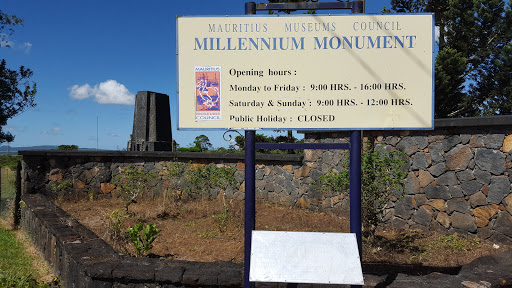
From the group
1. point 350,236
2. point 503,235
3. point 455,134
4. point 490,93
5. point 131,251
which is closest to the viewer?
point 350,236

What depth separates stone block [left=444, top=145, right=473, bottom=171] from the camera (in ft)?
19.1

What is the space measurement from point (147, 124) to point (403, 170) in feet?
24.7

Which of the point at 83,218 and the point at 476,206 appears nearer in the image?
the point at 476,206

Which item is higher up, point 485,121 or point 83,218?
point 485,121

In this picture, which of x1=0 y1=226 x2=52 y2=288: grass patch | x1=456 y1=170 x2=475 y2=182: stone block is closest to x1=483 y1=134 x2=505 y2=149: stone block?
x1=456 y1=170 x2=475 y2=182: stone block

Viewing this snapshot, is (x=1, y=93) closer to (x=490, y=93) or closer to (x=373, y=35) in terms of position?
(x=373, y=35)

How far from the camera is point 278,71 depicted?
3.01 metres

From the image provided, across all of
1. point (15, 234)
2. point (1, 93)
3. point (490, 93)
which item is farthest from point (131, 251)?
Result: point (490, 93)

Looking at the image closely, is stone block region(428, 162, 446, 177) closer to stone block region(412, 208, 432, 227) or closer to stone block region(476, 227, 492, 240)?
stone block region(412, 208, 432, 227)

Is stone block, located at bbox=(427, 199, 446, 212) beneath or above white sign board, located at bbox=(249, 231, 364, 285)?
beneath

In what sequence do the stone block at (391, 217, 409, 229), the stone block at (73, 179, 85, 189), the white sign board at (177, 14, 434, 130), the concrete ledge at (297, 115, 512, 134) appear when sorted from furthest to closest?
the stone block at (73, 179, 85, 189) < the stone block at (391, 217, 409, 229) < the concrete ledge at (297, 115, 512, 134) < the white sign board at (177, 14, 434, 130)

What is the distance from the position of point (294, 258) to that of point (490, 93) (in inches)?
705

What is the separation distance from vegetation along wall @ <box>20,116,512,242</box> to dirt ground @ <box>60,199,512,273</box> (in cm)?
34

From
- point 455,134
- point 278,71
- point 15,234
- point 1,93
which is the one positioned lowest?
point 15,234
